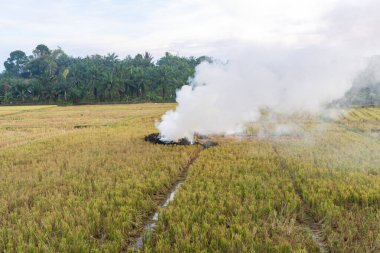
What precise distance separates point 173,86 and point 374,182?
53729 millimetres

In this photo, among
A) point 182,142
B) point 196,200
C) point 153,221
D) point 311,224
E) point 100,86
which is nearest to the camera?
point 311,224

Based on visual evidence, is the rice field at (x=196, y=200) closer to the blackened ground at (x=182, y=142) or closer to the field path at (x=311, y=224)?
the field path at (x=311, y=224)

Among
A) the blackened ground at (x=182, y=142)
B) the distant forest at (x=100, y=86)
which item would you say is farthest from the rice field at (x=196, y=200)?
the distant forest at (x=100, y=86)

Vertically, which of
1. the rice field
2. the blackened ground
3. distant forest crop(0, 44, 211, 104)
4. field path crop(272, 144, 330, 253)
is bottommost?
field path crop(272, 144, 330, 253)

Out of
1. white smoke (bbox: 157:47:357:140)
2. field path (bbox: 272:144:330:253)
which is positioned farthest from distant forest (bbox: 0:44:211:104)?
field path (bbox: 272:144:330:253)

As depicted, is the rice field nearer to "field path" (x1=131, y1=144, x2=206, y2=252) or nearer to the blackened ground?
"field path" (x1=131, y1=144, x2=206, y2=252)

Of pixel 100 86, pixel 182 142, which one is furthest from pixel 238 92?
pixel 100 86

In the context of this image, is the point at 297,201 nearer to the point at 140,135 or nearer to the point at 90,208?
the point at 90,208

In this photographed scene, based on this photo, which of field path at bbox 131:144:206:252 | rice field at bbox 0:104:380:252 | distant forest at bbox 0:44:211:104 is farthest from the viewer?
distant forest at bbox 0:44:211:104

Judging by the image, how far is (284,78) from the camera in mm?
16641

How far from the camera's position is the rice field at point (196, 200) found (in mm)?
6637

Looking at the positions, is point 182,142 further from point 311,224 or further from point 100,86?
point 100,86

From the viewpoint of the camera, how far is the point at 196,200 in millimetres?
8555

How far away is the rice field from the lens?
6637 mm
